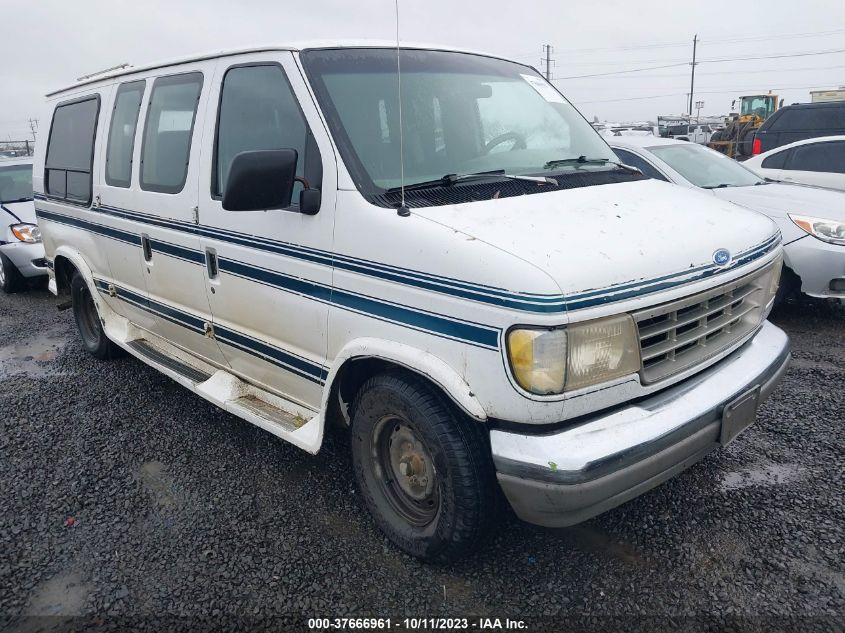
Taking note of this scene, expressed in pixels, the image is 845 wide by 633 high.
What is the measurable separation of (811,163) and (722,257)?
6.85 m

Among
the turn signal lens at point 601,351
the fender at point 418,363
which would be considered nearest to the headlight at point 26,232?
the fender at point 418,363

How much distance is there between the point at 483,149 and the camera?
10.4ft

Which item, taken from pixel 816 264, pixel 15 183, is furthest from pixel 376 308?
pixel 15 183

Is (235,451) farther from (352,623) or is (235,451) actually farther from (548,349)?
(548,349)

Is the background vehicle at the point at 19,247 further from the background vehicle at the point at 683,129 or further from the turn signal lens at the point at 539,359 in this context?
the background vehicle at the point at 683,129

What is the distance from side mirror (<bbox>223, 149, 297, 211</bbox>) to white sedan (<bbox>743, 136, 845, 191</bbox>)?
7102mm

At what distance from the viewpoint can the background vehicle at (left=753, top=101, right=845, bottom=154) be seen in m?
10.4

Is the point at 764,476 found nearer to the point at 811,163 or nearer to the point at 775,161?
the point at 811,163

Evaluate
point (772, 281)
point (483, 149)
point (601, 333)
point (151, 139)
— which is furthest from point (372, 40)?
point (772, 281)

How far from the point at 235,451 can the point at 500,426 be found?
84.5 inches

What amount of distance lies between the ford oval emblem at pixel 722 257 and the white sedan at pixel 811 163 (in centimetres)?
612

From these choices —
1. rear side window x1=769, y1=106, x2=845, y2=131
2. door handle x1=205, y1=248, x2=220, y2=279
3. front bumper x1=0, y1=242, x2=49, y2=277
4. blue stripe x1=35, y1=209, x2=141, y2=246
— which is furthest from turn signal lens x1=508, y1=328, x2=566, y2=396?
rear side window x1=769, y1=106, x2=845, y2=131

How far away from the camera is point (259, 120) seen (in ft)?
10.6

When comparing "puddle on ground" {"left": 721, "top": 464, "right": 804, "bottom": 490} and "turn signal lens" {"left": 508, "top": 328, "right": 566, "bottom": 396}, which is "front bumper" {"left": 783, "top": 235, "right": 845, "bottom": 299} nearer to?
"puddle on ground" {"left": 721, "top": 464, "right": 804, "bottom": 490}
